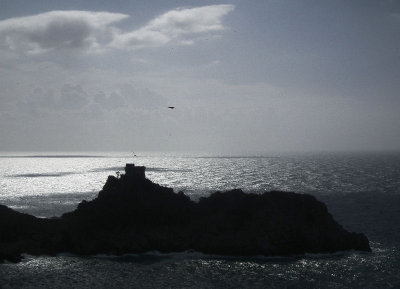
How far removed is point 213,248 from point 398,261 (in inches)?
869

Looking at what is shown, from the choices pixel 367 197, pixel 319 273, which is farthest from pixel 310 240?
pixel 367 197

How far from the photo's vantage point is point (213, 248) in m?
53.4

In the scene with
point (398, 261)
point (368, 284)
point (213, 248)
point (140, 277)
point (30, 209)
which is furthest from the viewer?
point (30, 209)

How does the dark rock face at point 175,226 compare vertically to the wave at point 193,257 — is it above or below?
above

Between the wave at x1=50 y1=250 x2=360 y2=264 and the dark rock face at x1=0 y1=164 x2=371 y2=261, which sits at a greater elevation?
the dark rock face at x1=0 y1=164 x2=371 y2=261

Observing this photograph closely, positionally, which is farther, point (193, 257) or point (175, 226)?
point (175, 226)

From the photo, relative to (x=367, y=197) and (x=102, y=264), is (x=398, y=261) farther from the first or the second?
(x=367, y=197)

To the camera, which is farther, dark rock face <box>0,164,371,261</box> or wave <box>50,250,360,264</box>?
dark rock face <box>0,164,371,261</box>

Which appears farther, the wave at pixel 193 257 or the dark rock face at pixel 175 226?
the dark rock face at pixel 175 226

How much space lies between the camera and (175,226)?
56.4 metres

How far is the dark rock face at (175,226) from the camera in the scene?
176 feet

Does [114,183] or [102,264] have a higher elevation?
[114,183]

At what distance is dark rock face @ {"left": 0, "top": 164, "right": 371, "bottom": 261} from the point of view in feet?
176

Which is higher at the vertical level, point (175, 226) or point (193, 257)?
point (175, 226)
